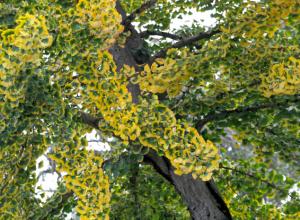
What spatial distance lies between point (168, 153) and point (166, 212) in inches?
76.4

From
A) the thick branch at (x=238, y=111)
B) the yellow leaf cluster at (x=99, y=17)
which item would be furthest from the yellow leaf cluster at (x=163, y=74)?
the yellow leaf cluster at (x=99, y=17)

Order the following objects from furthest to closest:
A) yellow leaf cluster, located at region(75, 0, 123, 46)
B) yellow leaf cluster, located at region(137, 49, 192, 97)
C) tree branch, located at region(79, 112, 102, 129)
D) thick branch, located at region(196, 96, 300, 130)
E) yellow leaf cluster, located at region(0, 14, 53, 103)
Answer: thick branch, located at region(196, 96, 300, 130)
tree branch, located at region(79, 112, 102, 129)
yellow leaf cluster, located at region(137, 49, 192, 97)
yellow leaf cluster, located at region(75, 0, 123, 46)
yellow leaf cluster, located at region(0, 14, 53, 103)

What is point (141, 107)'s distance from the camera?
316 centimetres

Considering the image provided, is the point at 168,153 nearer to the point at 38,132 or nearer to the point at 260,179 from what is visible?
the point at 38,132

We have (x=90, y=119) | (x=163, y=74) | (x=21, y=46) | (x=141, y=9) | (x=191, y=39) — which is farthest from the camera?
(x=191, y=39)

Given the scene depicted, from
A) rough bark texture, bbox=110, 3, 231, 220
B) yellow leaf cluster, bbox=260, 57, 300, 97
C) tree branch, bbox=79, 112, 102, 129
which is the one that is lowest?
rough bark texture, bbox=110, 3, 231, 220

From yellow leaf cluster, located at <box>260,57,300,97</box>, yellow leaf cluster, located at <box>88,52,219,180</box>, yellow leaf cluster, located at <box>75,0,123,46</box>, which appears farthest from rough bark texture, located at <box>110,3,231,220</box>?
yellow leaf cluster, located at <box>75,0,123,46</box>

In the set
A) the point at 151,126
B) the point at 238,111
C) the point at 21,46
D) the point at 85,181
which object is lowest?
the point at 238,111

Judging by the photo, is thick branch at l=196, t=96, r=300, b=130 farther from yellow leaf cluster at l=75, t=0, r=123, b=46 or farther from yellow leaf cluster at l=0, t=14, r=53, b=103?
yellow leaf cluster at l=0, t=14, r=53, b=103

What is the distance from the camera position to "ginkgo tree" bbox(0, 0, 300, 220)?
9.55 feet

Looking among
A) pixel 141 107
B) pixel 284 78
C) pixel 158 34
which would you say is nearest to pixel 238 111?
pixel 284 78

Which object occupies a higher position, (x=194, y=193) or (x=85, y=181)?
(x=85, y=181)

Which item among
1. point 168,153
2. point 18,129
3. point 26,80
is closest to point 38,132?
point 18,129

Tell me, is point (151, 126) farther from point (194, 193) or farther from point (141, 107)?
point (194, 193)
